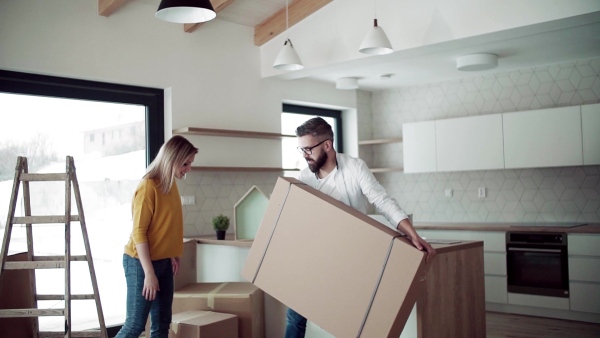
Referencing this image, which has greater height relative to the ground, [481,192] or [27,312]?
[481,192]

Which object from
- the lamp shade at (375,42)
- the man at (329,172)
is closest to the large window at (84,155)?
the lamp shade at (375,42)

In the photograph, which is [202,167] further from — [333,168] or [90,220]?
[333,168]

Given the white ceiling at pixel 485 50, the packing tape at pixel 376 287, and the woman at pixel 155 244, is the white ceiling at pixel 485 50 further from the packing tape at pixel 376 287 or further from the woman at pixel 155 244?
the packing tape at pixel 376 287

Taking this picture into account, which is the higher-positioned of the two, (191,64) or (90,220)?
(191,64)

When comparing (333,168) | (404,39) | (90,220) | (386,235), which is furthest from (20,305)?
(404,39)

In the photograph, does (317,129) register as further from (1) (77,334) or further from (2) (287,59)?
(2) (287,59)

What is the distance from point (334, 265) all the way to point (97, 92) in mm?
2966

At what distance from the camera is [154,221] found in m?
2.81

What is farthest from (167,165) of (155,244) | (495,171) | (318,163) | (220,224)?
(495,171)

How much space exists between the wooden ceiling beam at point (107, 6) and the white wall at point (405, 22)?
1.63 meters

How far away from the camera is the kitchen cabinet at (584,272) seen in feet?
15.3

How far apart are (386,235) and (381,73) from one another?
3.97 m

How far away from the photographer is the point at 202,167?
4.82m

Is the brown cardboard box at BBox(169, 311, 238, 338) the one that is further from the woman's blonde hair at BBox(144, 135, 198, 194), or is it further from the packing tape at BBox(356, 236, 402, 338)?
the packing tape at BBox(356, 236, 402, 338)
